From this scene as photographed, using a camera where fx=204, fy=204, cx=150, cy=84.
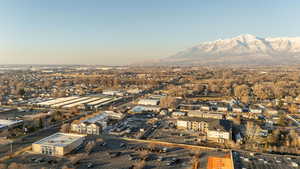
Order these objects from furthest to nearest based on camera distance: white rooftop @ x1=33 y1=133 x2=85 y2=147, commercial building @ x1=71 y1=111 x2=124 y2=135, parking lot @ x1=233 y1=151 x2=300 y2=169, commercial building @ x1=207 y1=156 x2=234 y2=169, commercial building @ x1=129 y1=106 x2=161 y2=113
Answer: commercial building @ x1=129 y1=106 x2=161 y2=113 → commercial building @ x1=71 y1=111 x2=124 y2=135 → white rooftop @ x1=33 y1=133 x2=85 y2=147 → commercial building @ x1=207 y1=156 x2=234 y2=169 → parking lot @ x1=233 y1=151 x2=300 y2=169

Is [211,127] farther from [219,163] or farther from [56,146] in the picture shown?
[56,146]

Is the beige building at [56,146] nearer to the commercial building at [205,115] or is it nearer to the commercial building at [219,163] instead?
the commercial building at [219,163]

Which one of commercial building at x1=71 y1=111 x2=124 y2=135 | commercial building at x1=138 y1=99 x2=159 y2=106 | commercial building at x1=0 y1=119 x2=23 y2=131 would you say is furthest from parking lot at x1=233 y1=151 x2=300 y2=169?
commercial building at x1=0 y1=119 x2=23 y2=131

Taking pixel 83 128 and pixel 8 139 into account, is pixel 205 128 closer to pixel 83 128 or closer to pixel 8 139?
pixel 83 128

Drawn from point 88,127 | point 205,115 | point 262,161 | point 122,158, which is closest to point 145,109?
point 205,115

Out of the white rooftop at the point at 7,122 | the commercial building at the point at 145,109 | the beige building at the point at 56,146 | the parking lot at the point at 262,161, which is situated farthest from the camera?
the commercial building at the point at 145,109

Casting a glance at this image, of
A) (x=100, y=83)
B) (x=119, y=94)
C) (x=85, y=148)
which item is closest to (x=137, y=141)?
(x=85, y=148)

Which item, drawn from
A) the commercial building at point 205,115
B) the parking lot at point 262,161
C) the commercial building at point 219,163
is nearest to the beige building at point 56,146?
the commercial building at point 219,163

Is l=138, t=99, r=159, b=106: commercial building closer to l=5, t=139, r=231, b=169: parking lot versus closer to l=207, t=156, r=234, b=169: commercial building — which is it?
l=5, t=139, r=231, b=169: parking lot

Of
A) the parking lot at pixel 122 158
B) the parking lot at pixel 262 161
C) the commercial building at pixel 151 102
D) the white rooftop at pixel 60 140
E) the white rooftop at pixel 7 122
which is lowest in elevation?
the parking lot at pixel 122 158

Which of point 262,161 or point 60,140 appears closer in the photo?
point 262,161

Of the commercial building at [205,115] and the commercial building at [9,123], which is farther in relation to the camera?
the commercial building at [205,115]

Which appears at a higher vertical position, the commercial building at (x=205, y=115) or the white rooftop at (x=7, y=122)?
the commercial building at (x=205, y=115)
